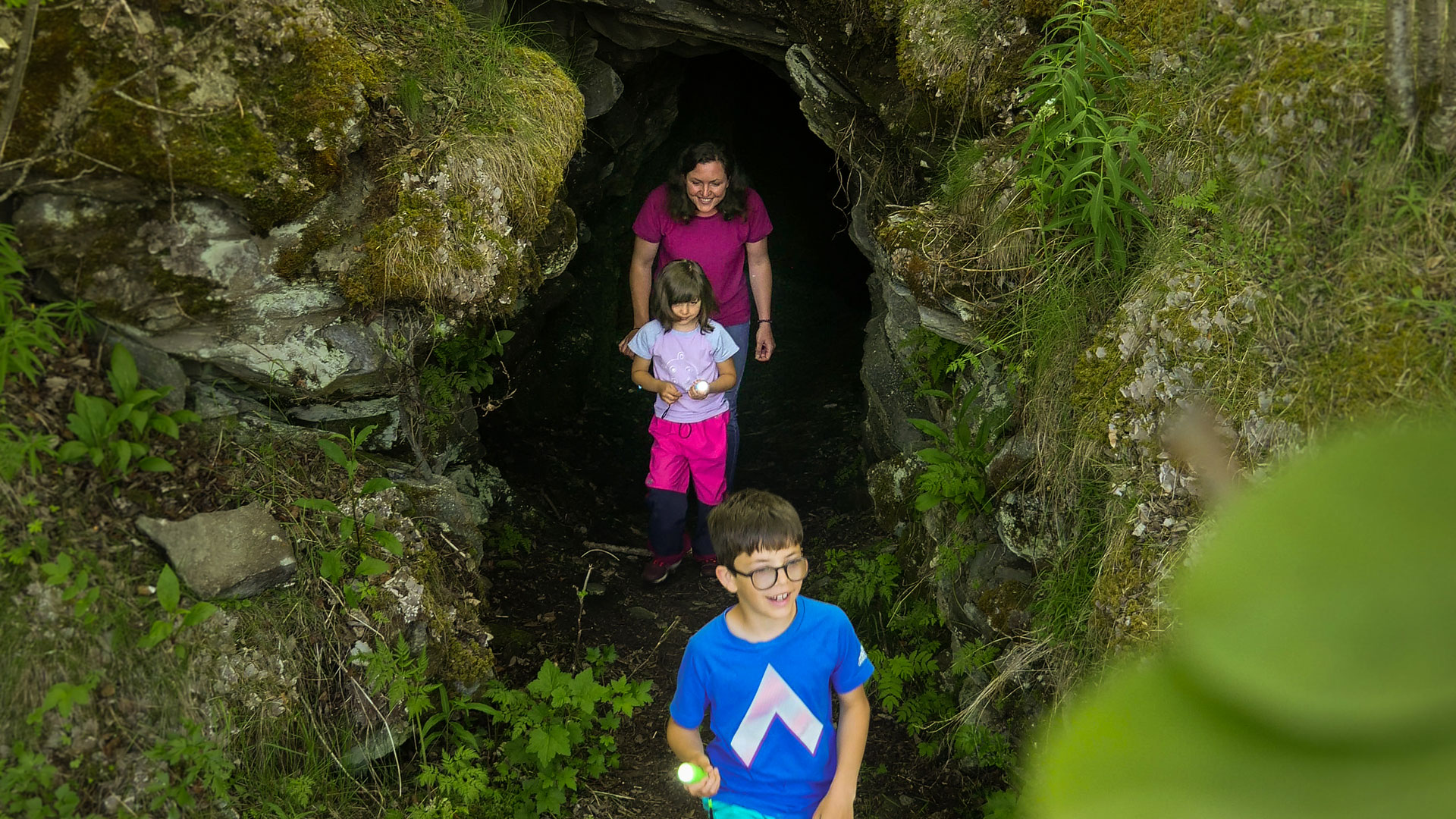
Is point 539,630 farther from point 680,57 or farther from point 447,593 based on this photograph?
point 680,57

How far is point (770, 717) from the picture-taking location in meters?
2.66

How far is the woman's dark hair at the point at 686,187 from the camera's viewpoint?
4648 mm

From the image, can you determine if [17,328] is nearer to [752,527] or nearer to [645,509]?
[752,527]

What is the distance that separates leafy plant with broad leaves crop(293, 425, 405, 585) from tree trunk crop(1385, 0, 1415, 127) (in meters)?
3.42

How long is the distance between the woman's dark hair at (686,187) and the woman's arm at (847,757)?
290 cm

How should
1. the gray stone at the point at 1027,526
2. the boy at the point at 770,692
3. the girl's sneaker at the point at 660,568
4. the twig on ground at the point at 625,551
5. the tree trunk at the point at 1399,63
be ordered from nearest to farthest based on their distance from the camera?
the tree trunk at the point at 1399,63, the boy at the point at 770,692, the gray stone at the point at 1027,526, the girl's sneaker at the point at 660,568, the twig on ground at the point at 625,551

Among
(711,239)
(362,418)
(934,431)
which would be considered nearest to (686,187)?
(711,239)

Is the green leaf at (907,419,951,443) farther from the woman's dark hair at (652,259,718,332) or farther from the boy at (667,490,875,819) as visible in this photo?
the boy at (667,490,875,819)

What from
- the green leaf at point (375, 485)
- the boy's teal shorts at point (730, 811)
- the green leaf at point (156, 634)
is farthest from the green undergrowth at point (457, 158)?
the boy's teal shorts at point (730, 811)

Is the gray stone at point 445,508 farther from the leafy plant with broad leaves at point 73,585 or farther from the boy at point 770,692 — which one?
the boy at point 770,692

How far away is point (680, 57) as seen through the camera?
22.3ft

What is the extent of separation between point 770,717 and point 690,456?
6.95 feet

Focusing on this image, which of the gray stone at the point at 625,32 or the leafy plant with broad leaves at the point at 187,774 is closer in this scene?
the leafy plant with broad leaves at the point at 187,774

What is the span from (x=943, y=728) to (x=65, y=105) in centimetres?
413
